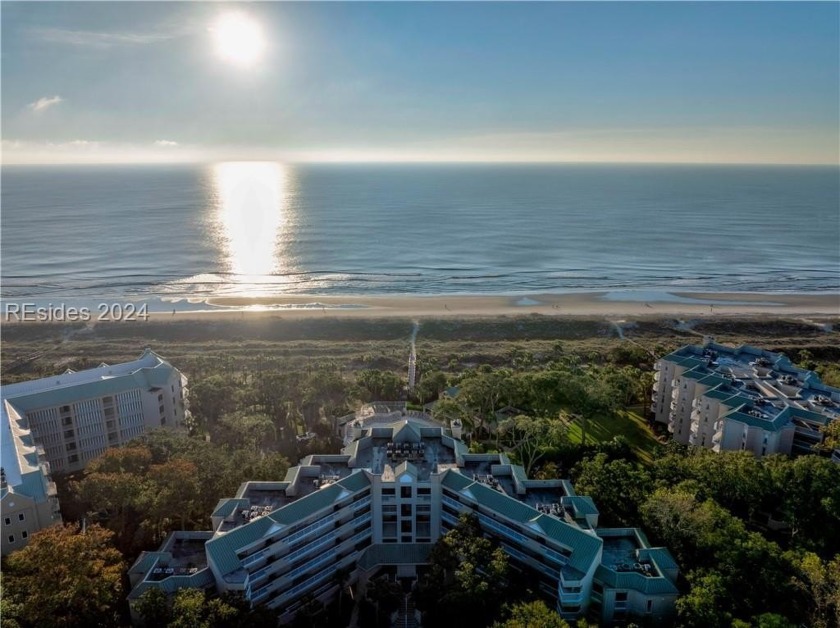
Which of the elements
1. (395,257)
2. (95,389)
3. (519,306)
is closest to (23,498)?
(95,389)

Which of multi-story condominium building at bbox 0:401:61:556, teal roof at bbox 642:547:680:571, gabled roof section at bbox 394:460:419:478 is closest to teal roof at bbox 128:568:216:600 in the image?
multi-story condominium building at bbox 0:401:61:556

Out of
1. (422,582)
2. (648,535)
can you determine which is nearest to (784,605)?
(648,535)

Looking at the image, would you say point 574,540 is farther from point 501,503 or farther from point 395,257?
point 395,257

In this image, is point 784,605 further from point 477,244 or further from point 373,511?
point 477,244

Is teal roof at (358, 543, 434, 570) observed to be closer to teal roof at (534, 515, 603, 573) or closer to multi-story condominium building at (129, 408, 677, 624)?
multi-story condominium building at (129, 408, 677, 624)

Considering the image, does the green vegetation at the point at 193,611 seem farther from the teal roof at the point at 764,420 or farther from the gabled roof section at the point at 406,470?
the teal roof at the point at 764,420
